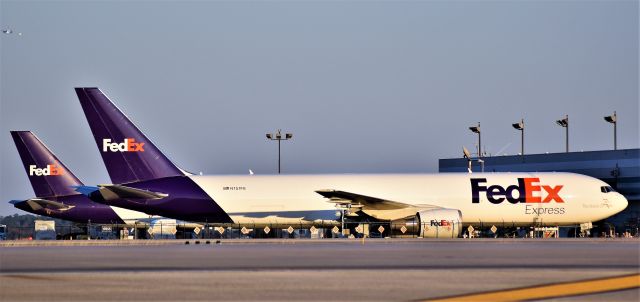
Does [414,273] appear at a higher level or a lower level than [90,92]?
lower

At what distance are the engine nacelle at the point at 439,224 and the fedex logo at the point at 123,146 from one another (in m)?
16.6

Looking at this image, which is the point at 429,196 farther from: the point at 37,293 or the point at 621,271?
the point at 37,293

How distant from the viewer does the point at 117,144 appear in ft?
207

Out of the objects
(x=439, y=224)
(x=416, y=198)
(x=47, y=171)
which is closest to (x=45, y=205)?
(x=47, y=171)

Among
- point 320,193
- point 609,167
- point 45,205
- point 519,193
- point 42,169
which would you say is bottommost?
point 45,205

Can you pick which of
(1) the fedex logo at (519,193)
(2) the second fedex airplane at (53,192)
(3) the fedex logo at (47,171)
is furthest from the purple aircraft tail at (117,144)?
(1) the fedex logo at (519,193)

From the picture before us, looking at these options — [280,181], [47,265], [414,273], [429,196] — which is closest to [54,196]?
[280,181]

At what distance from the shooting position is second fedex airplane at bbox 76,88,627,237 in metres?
63.0

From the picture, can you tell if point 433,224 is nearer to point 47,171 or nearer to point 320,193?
point 320,193

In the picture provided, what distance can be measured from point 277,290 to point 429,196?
43668mm

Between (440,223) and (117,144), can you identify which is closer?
(440,223)

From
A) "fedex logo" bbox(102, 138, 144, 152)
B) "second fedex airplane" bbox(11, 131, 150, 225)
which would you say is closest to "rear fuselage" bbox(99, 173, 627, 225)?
"fedex logo" bbox(102, 138, 144, 152)

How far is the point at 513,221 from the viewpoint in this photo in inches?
2552

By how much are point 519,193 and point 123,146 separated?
23251mm
